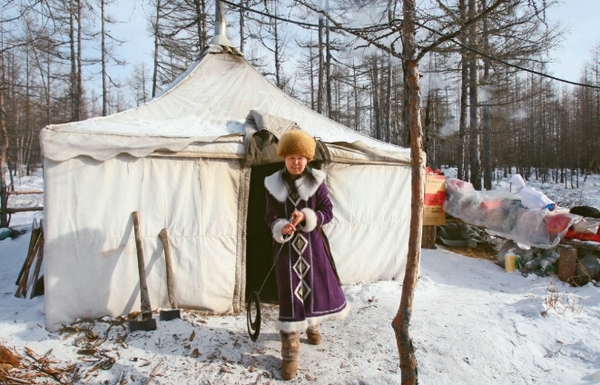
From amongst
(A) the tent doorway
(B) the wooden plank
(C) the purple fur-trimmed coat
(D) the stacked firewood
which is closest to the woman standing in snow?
(C) the purple fur-trimmed coat

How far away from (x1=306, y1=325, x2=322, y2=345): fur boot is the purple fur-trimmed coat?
0.42m

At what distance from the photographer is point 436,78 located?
440 inches

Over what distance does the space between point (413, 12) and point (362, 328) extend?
273 cm

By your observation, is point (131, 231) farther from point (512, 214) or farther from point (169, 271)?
point (512, 214)

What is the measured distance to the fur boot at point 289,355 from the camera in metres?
2.68

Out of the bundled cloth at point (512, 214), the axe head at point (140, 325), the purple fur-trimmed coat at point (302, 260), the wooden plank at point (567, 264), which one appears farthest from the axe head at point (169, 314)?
the bundled cloth at point (512, 214)

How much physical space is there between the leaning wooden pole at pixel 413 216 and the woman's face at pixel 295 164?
80cm

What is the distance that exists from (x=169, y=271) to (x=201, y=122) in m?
1.80

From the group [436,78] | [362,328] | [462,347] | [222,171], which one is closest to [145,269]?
[222,171]

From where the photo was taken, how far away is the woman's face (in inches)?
108

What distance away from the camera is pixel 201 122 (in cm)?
443

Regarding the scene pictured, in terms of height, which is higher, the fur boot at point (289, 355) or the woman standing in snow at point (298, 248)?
the woman standing in snow at point (298, 248)

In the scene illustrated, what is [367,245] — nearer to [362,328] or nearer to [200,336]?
[362,328]

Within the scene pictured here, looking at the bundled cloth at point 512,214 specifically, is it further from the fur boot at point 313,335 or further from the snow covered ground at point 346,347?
the fur boot at point 313,335
